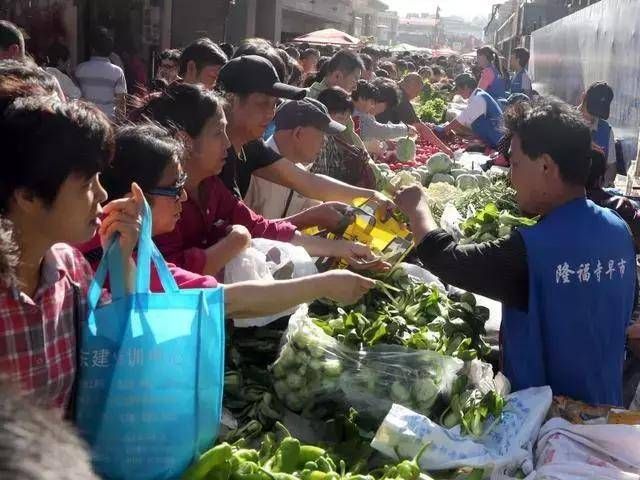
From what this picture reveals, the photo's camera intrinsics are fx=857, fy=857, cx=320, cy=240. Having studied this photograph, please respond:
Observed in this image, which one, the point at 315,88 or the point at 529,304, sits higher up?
the point at 315,88

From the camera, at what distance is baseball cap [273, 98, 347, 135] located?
4.13 m

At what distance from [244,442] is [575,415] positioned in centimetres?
103

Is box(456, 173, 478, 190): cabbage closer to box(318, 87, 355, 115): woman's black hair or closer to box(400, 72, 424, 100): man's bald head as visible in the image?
box(318, 87, 355, 115): woman's black hair

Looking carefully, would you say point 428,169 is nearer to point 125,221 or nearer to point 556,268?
point 556,268

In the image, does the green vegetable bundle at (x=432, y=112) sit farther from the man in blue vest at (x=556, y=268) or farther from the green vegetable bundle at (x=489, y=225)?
the man in blue vest at (x=556, y=268)

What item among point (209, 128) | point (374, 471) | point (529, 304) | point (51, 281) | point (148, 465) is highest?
point (209, 128)

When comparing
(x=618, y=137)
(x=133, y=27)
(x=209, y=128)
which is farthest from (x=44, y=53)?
(x=209, y=128)

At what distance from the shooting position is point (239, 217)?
327 centimetres

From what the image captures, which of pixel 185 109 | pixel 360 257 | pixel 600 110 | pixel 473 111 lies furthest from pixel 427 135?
pixel 185 109

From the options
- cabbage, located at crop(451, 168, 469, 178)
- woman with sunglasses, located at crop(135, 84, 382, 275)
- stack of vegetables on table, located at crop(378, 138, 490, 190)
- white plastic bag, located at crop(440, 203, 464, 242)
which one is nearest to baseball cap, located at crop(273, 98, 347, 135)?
white plastic bag, located at crop(440, 203, 464, 242)

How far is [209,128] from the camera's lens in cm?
292

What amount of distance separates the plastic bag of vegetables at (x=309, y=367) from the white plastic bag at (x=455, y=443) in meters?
0.30

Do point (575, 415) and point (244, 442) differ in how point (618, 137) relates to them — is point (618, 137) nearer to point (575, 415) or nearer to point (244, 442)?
point (575, 415)

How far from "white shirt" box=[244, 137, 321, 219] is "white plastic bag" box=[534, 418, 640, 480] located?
6.29 feet
